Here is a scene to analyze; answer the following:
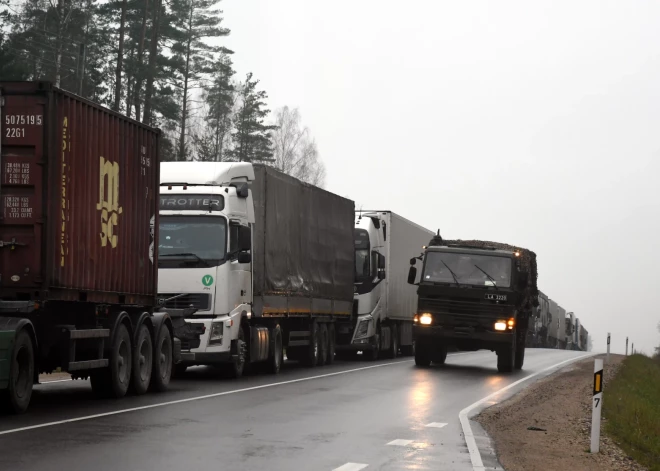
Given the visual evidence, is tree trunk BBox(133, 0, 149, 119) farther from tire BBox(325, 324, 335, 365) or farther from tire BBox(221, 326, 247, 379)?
tire BBox(221, 326, 247, 379)

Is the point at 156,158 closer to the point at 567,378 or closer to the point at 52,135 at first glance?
the point at 52,135

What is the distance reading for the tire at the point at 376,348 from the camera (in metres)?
32.9

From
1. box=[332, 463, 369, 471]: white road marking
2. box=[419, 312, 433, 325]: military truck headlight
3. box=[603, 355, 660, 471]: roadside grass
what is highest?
box=[419, 312, 433, 325]: military truck headlight

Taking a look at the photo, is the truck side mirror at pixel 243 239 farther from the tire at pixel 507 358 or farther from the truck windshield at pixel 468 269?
the tire at pixel 507 358

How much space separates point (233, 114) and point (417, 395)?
2467 inches

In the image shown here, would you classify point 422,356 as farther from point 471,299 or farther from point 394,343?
point 394,343

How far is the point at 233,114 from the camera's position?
8081 centimetres

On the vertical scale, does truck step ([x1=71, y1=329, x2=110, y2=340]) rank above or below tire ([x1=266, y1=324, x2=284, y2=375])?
above

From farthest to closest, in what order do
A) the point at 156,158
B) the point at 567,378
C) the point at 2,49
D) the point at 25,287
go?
the point at 2,49 < the point at 567,378 < the point at 156,158 < the point at 25,287

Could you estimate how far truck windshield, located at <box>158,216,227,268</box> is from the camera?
21141mm

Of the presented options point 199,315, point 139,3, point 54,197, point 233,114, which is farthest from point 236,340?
point 233,114

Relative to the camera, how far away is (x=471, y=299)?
27609 millimetres

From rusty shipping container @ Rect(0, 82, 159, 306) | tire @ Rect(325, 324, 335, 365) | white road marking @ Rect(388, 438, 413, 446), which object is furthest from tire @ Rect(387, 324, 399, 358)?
white road marking @ Rect(388, 438, 413, 446)

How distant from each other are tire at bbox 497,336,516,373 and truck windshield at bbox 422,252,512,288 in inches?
59.3
